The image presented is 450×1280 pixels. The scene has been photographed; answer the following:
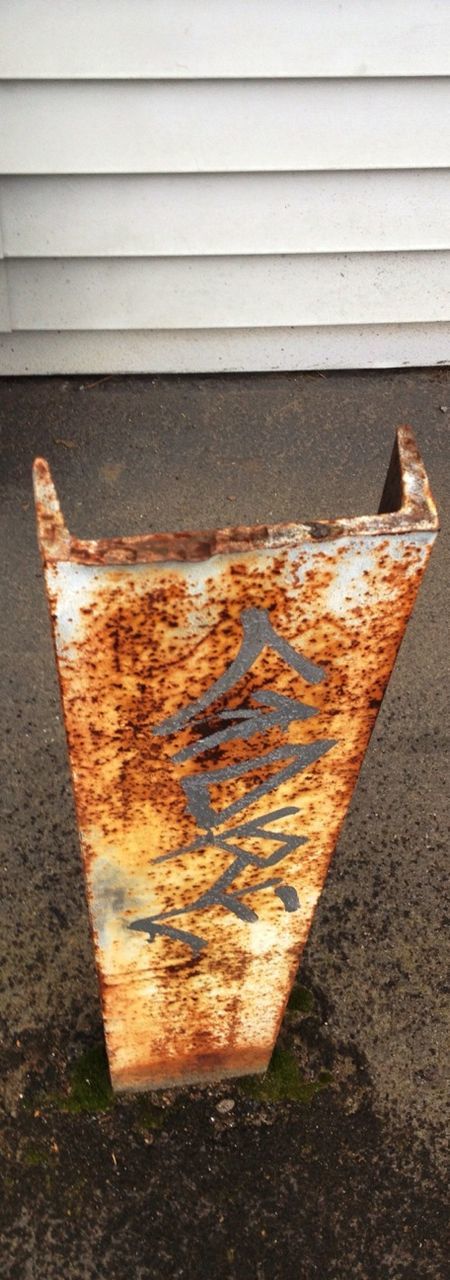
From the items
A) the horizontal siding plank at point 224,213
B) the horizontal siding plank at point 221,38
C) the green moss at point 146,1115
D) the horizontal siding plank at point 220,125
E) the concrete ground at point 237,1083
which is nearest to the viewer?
the concrete ground at point 237,1083

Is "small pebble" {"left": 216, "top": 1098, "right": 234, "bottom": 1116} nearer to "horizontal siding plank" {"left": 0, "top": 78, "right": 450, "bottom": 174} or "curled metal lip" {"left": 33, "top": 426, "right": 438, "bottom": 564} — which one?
"curled metal lip" {"left": 33, "top": 426, "right": 438, "bottom": 564}

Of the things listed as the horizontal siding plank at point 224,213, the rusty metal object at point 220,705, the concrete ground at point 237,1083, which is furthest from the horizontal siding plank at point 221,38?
the rusty metal object at point 220,705

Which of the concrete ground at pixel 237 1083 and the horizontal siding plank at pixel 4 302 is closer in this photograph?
the concrete ground at pixel 237 1083

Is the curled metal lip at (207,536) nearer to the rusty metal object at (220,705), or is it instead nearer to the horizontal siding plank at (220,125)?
the rusty metal object at (220,705)

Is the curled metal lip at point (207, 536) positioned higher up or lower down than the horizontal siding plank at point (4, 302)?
lower down

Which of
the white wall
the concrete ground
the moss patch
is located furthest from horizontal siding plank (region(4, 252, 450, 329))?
the moss patch

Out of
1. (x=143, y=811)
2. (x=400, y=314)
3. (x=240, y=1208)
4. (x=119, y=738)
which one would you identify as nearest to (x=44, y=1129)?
(x=240, y=1208)

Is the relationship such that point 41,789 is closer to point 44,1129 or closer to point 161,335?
point 44,1129
